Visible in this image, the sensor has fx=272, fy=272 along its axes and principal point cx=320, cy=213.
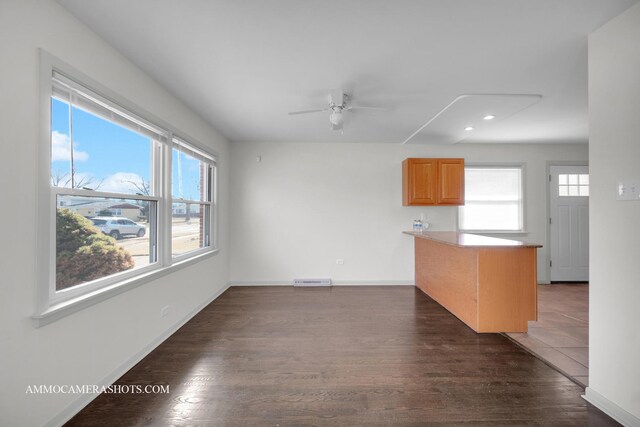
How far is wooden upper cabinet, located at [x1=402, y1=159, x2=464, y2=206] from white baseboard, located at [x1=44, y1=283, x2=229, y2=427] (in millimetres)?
3745

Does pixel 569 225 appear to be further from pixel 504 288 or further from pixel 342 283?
pixel 342 283

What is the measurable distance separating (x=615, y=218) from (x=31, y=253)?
3458 mm

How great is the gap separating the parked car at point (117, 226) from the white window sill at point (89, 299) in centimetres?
39

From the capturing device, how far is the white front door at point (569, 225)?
493 centimetres

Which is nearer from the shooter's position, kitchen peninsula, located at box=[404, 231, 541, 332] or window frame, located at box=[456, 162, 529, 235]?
kitchen peninsula, located at box=[404, 231, 541, 332]

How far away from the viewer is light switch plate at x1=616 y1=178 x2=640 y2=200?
1602 millimetres

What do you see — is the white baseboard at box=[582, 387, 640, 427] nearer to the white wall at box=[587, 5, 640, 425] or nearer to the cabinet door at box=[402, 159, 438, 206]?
the white wall at box=[587, 5, 640, 425]

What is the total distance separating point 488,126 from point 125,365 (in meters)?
5.02

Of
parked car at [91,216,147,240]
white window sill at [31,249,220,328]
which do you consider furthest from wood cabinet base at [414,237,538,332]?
parked car at [91,216,147,240]

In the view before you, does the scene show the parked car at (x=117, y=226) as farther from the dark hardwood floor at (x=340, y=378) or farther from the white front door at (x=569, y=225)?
the white front door at (x=569, y=225)

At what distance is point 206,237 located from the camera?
13.7ft

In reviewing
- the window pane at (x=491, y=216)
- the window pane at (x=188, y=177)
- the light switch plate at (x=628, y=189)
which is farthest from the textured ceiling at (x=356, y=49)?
the window pane at (x=491, y=216)

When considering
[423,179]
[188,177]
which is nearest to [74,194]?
[188,177]

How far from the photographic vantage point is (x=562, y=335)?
2848 mm
